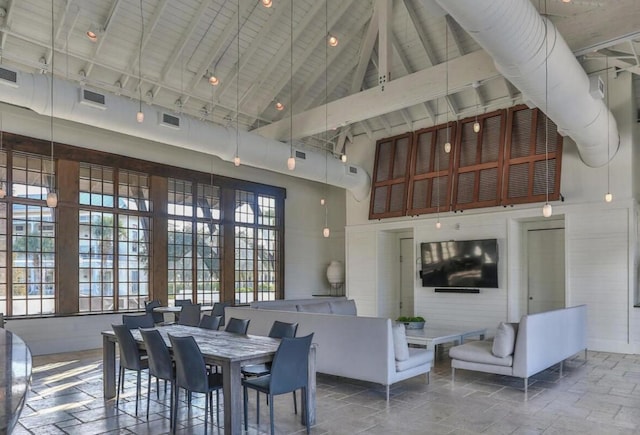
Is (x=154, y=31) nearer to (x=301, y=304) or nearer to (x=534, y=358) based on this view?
(x=301, y=304)

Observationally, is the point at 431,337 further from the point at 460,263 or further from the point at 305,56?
the point at 305,56

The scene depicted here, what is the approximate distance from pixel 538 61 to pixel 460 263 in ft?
18.0

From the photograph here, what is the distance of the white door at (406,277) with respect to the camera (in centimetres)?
1163

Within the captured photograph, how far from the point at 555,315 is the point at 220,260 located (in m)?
7.10

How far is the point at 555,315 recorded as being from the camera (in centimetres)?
613

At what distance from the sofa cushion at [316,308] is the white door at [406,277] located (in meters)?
3.68

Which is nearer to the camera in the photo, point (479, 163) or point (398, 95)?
point (398, 95)

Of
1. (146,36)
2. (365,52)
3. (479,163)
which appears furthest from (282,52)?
(479,163)

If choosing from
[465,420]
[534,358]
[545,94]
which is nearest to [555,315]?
[534,358]

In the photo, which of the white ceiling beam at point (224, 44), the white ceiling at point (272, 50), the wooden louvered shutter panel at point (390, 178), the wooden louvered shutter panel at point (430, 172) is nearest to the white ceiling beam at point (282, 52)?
the white ceiling at point (272, 50)

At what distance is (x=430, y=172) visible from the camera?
10273 mm

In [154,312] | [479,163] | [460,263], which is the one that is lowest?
[154,312]

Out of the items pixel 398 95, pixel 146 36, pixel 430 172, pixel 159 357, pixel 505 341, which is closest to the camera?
pixel 159 357

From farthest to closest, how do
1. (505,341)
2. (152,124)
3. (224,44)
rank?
(224,44)
(152,124)
(505,341)
